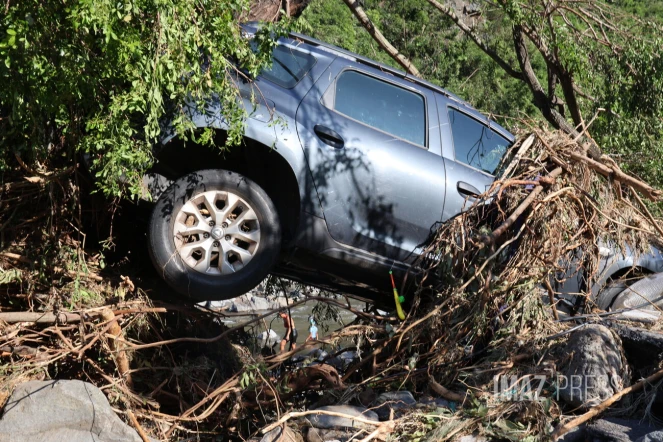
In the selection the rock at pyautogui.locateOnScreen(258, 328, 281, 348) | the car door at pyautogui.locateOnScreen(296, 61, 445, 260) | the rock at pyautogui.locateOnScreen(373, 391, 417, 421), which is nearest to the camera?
the rock at pyautogui.locateOnScreen(373, 391, 417, 421)

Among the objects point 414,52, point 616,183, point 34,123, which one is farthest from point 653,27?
point 34,123

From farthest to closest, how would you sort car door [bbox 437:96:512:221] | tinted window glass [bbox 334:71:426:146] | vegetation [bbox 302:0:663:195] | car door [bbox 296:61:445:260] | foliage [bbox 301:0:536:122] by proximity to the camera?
foliage [bbox 301:0:536:122] < vegetation [bbox 302:0:663:195] < car door [bbox 437:96:512:221] < tinted window glass [bbox 334:71:426:146] < car door [bbox 296:61:445:260]

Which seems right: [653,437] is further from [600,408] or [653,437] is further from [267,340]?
[267,340]

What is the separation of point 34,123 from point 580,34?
754 centimetres

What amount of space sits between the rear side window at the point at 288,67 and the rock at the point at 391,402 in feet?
7.75

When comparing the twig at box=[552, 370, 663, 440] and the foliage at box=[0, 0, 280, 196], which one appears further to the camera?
the twig at box=[552, 370, 663, 440]

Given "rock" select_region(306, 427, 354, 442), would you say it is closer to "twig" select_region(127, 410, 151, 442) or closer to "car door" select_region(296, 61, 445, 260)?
"twig" select_region(127, 410, 151, 442)

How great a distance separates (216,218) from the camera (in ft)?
17.3

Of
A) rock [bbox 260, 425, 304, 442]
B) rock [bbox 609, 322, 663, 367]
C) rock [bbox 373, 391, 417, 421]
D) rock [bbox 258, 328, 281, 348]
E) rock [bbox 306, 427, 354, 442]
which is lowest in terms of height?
rock [bbox 258, 328, 281, 348]

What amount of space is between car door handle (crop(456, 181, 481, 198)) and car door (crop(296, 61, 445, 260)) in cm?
17

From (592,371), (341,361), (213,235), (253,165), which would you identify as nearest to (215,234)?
(213,235)

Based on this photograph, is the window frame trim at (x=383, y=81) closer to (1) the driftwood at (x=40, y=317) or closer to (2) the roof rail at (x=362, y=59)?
(2) the roof rail at (x=362, y=59)

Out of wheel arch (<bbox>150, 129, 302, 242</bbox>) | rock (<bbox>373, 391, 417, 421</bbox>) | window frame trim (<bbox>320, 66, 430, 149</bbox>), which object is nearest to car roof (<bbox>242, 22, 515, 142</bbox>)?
window frame trim (<bbox>320, 66, 430, 149</bbox>)

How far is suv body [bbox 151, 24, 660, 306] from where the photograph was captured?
5.54 m
